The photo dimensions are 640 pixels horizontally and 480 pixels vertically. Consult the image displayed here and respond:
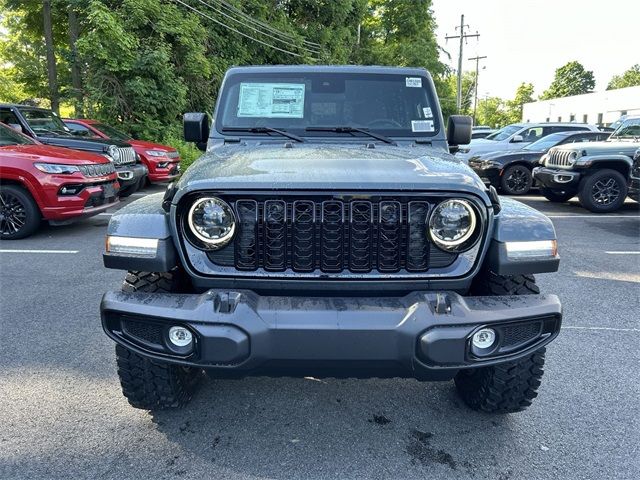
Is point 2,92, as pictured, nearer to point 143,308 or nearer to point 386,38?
point 386,38

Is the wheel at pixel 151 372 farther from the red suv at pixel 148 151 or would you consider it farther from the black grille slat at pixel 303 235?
the red suv at pixel 148 151

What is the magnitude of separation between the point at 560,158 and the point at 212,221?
932 cm

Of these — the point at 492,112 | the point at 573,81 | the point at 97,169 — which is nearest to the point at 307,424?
the point at 97,169

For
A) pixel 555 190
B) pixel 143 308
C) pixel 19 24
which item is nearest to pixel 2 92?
pixel 19 24

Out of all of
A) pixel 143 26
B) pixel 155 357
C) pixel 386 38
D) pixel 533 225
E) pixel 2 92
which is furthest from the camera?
pixel 386 38

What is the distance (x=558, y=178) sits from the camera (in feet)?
31.9

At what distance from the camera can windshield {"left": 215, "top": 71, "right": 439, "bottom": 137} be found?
11.3 feet

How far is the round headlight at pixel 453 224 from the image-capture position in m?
2.32

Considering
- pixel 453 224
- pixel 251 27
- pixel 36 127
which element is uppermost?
pixel 251 27

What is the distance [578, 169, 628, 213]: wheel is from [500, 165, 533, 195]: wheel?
7.21ft

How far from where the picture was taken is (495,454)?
2510 mm

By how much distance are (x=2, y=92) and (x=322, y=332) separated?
2833cm

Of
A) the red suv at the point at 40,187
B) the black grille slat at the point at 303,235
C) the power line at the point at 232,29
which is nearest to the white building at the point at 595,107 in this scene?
the power line at the point at 232,29

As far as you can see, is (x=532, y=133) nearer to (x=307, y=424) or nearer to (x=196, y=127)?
(x=196, y=127)
